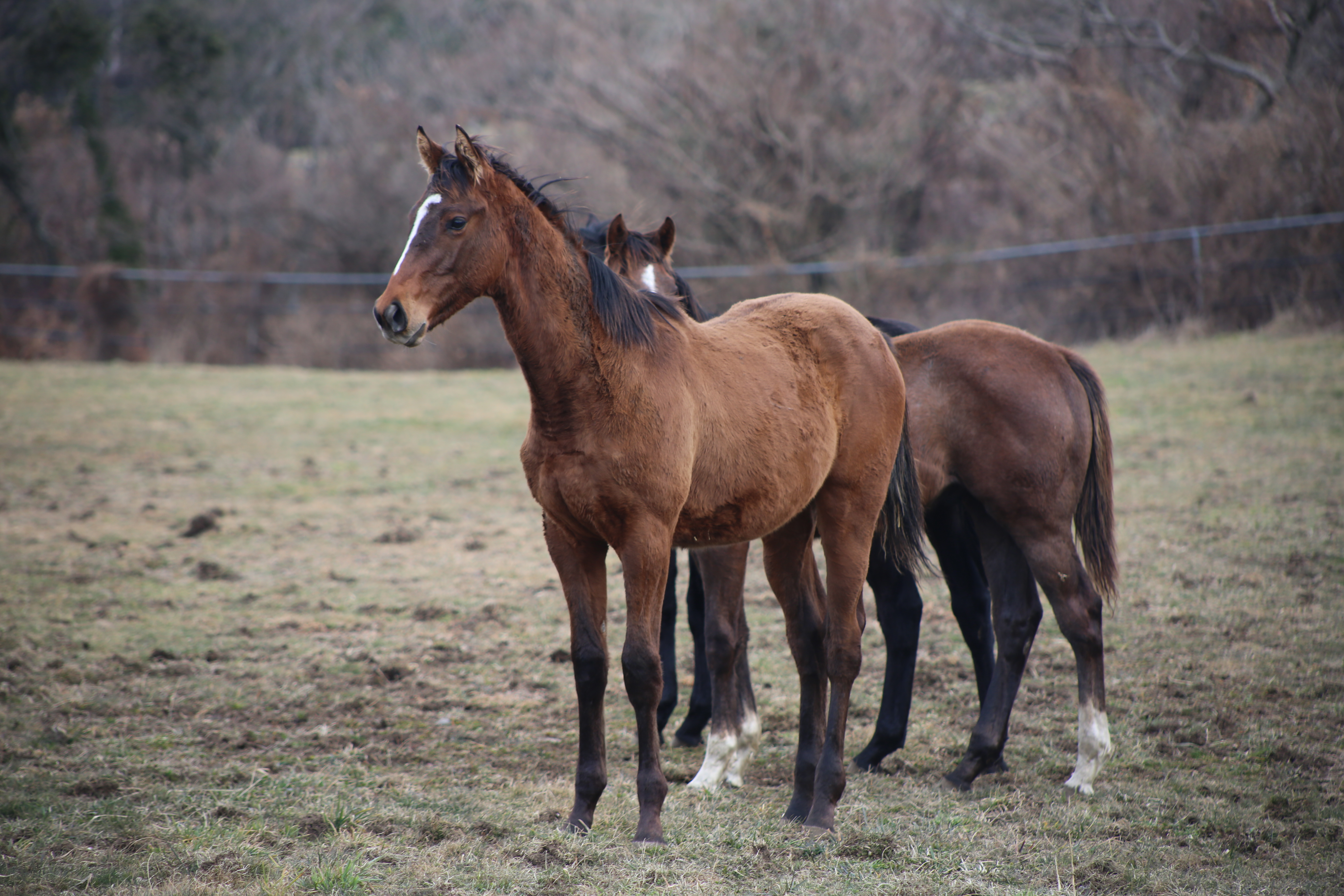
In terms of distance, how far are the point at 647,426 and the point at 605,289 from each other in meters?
0.47

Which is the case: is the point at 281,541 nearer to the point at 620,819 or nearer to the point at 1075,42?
the point at 620,819

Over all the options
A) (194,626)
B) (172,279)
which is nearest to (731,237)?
(172,279)

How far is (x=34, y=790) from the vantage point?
129 inches

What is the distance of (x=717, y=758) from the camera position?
12.0 feet

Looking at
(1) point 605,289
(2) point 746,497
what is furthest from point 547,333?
(2) point 746,497

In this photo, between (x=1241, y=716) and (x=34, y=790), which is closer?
(x=34, y=790)

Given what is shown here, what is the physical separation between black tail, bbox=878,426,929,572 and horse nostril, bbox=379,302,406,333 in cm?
184

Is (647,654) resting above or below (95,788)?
above

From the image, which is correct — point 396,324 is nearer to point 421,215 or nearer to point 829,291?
point 421,215

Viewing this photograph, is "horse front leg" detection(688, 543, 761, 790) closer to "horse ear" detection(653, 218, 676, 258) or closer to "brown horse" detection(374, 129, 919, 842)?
"brown horse" detection(374, 129, 919, 842)

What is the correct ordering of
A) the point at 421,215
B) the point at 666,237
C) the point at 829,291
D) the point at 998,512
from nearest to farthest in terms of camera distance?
the point at 421,215
the point at 998,512
the point at 666,237
the point at 829,291

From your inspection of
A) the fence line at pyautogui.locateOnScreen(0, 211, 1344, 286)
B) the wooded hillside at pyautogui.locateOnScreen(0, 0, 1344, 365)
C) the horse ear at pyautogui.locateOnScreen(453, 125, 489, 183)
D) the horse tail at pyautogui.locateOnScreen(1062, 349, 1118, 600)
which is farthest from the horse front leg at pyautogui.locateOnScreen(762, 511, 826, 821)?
the fence line at pyautogui.locateOnScreen(0, 211, 1344, 286)

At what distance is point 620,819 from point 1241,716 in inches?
103

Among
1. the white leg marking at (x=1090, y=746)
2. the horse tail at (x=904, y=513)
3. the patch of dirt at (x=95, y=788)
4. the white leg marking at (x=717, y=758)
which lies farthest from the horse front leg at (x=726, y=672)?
the patch of dirt at (x=95, y=788)
